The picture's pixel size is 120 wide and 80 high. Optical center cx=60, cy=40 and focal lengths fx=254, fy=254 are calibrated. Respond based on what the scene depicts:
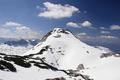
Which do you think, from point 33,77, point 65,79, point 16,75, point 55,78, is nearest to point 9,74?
point 16,75

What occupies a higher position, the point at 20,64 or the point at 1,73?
the point at 20,64

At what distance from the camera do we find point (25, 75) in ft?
333

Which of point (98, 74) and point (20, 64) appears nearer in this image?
point (20, 64)

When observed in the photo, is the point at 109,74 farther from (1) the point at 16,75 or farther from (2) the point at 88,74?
(1) the point at 16,75

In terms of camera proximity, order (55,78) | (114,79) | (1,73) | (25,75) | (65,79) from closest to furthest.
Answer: (1,73) < (25,75) < (55,78) < (65,79) < (114,79)

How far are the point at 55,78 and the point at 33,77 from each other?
12.4m

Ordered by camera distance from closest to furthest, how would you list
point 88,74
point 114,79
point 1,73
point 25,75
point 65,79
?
1. point 1,73
2. point 25,75
3. point 65,79
4. point 114,79
5. point 88,74

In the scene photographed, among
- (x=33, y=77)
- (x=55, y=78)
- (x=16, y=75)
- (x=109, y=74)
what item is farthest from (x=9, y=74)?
(x=109, y=74)

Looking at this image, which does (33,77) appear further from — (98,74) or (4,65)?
(98,74)

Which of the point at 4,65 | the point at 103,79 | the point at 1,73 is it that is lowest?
the point at 1,73

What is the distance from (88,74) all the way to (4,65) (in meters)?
105

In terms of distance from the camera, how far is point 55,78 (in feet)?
364

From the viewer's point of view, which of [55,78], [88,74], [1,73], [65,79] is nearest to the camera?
[1,73]

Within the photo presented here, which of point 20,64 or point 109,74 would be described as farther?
point 109,74
